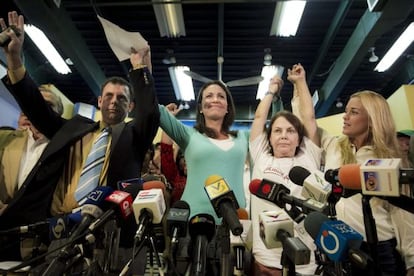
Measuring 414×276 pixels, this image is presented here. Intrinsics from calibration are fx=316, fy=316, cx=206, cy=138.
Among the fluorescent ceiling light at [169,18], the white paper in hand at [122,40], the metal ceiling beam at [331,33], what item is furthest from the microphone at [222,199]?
the metal ceiling beam at [331,33]

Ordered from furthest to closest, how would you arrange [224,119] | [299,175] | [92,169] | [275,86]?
[275,86]
[224,119]
[92,169]
[299,175]

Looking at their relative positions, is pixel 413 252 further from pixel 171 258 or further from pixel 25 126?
pixel 25 126

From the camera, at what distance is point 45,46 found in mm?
4539

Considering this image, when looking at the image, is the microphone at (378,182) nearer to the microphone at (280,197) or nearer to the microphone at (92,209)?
the microphone at (280,197)

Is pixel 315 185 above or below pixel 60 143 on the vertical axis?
below

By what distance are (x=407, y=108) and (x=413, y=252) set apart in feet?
10.3

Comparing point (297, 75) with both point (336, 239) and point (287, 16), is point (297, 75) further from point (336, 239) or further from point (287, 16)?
point (287, 16)

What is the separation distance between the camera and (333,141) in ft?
6.11

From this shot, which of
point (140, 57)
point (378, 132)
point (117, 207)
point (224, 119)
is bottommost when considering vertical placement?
point (117, 207)

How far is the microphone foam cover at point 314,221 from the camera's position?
860 mm

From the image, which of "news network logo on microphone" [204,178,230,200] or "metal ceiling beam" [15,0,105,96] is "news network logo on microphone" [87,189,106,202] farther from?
"metal ceiling beam" [15,0,105,96]

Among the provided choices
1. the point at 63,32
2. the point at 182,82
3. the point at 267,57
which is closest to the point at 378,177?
the point at 63,32

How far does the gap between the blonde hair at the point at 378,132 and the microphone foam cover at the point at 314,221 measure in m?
0.92

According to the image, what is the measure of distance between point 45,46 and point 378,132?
450 cm
